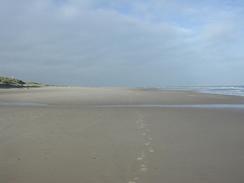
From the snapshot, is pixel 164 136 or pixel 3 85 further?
pixel 3 85

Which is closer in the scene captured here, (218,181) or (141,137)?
(218,181)

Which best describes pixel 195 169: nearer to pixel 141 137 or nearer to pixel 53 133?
pixel 141 137

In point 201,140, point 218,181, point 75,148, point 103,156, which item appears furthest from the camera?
point 201,140

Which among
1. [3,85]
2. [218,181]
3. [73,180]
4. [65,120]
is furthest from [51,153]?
[3,85]

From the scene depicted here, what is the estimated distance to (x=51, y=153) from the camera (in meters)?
8.52

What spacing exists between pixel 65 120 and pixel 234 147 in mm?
7729

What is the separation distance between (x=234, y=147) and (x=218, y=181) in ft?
10.3

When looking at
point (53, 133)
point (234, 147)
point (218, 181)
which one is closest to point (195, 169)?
point (218, 181)

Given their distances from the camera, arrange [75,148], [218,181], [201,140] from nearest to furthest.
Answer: [218,181] → [75,148] → [201,140]

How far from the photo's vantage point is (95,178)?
→ 647 cm

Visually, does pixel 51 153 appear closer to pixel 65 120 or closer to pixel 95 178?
pixel 95 178

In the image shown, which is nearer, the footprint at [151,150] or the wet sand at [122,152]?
the wet sand at [122,152]

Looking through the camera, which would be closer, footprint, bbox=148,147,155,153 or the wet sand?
the wet sand

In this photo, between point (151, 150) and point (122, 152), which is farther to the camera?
point (151, 150)
